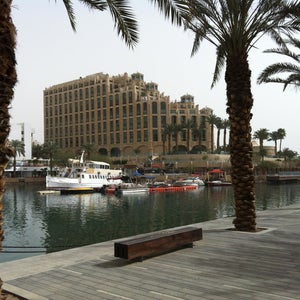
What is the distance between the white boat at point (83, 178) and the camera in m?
62.7

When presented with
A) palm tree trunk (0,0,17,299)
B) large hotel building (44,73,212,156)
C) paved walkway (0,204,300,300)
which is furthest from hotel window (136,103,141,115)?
palm tree trunk (0,0,17,299)

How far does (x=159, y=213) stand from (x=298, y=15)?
2367 cm

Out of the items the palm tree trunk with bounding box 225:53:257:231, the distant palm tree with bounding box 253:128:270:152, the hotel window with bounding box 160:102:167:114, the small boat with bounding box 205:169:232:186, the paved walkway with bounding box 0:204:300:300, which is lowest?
the small boat with bounding box 205:169:232:186

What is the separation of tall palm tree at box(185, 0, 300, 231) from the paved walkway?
86.4 inches

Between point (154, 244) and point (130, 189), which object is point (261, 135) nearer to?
point (130, 189)

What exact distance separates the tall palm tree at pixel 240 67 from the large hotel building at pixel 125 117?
4196 inches

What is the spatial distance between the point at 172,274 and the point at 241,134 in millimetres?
6308

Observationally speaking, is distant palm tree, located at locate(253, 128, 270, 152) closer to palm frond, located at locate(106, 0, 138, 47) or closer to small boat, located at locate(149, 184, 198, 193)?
small boat, located at locate(149, 184, 198, 193)

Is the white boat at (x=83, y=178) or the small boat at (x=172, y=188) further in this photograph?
the small boat at (x=172, y=188)

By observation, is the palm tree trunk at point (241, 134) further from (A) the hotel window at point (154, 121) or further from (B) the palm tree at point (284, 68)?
(A) the hotel window at point (154, 121)

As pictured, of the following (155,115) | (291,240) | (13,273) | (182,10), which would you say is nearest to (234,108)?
(291,240)

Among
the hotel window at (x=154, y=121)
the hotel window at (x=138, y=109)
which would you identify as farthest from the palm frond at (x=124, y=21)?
the hotel window at (x=138, y=109)

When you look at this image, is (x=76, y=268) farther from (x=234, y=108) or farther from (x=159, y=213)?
(x=159, y=213)

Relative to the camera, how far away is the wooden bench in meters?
8.39
